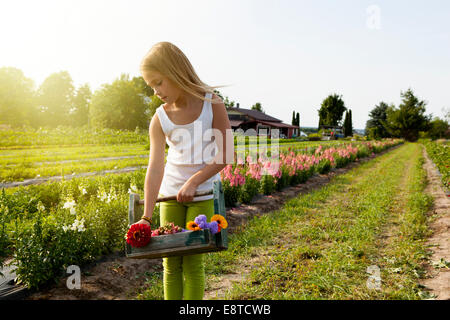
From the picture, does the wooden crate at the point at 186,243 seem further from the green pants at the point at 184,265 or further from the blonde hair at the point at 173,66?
the blonde hair at the point at 173,66

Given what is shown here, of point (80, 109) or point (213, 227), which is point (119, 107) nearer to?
point (80, 109)

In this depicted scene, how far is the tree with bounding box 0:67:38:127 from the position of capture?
28.3 m

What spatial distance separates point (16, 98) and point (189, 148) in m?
35.8

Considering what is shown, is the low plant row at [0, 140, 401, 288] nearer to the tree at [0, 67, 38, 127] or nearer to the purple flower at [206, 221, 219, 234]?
the purple flower at [206, 221, 219, 234]

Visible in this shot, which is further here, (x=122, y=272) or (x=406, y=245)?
(x=406, y=245)

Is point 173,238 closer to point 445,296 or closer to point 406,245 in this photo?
point 445,296

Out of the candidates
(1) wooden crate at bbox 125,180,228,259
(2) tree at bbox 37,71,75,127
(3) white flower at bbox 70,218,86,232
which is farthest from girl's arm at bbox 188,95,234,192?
(2) tree at bbox 37,71,75,127

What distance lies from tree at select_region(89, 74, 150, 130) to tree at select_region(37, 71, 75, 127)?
6.69 m

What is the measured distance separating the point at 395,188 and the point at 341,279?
6.38 metres

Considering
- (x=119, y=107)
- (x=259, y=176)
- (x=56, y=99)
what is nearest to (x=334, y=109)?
(x=119, y=107)

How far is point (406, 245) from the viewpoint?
4102mm

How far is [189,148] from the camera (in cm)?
171
